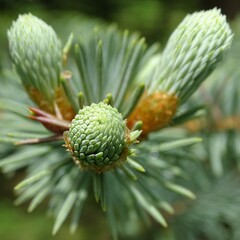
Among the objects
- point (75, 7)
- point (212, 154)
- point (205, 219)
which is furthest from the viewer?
point (75, 7)

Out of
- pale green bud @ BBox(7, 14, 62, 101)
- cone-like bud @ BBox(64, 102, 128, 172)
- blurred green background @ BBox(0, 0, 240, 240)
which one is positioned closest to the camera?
cone-like bud @ BBox(64, 102, 128, 172)

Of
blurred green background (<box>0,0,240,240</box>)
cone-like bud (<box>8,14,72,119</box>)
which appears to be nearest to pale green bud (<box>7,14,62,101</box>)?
cone-like bud (<box>8,14,72,119</box>)

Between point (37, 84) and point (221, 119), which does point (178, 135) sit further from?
point (37, 84)

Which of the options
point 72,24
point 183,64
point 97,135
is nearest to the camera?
point 97,135

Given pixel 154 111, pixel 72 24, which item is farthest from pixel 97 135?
pixel 72 24

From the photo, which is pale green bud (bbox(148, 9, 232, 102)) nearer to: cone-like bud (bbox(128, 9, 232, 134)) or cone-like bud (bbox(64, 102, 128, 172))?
cone-like bud (bbox(128, 9, 232, 134))

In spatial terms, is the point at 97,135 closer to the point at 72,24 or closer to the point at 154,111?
the point at 154,111

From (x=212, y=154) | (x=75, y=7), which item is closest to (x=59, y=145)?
(x=212, y=154)
